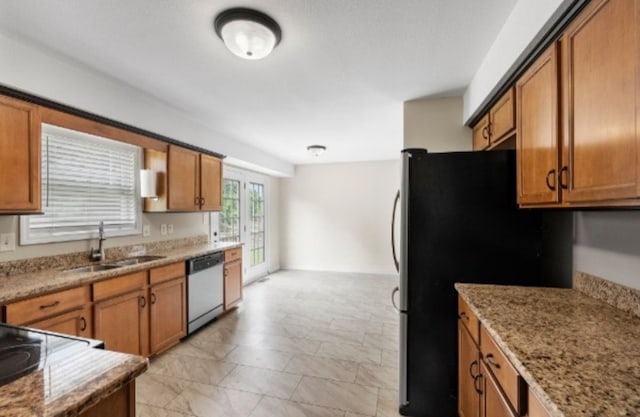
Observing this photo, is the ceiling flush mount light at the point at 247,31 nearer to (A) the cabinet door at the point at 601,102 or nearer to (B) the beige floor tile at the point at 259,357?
(A) the cabinet door at the point at 601,102

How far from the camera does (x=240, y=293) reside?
4129 mm

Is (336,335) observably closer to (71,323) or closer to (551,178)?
(71,323)

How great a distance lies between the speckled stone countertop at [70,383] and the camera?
2.21 ft

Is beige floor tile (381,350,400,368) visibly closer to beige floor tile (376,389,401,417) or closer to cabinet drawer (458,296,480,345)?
beige floor tile (376,389,401,417)

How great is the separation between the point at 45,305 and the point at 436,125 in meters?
3.31

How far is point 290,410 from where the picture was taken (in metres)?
2.03

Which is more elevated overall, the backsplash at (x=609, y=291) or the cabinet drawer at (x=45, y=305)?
the backsplash at (x=609, y=291)

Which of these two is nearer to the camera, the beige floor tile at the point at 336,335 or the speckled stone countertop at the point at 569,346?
the speckled stone countertop at the point at 569,346

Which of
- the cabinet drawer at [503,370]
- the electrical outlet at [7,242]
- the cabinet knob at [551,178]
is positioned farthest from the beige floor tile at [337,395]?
the electrical outlet at [7,242]

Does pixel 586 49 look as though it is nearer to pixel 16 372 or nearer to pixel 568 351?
pixel 568 351

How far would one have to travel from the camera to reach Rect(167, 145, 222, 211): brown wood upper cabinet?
10.6ft

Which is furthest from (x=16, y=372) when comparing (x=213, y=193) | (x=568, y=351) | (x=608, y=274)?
(x=213, y=193)

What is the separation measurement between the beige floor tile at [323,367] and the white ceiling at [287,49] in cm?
246

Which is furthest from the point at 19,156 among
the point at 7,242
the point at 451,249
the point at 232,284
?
the point at 451,249
